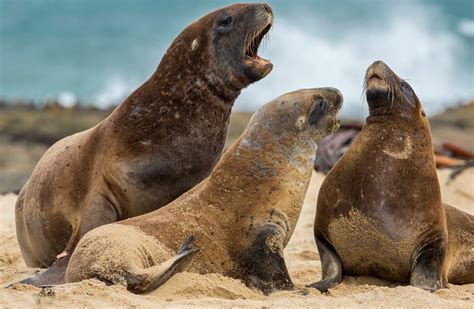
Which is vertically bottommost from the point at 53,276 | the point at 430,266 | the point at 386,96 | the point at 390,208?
the point at 53,276

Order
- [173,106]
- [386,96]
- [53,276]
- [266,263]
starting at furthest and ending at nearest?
[173,106]
[386,96]
[53,276]
[266,263]

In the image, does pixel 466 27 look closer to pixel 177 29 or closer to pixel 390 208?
Answer: pixel 177 29

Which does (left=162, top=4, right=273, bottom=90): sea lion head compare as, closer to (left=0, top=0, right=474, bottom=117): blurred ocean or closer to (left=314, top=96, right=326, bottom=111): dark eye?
(left=314, top=96, right=326, bottom=111): dark eye

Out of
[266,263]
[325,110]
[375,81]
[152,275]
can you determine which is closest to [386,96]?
[375,81]

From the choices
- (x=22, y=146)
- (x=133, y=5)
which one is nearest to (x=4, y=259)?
(x=22, y=146)

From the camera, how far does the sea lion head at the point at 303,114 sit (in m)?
5.63

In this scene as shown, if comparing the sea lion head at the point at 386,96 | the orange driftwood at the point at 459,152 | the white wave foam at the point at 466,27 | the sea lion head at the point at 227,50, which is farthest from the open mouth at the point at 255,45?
the white wave foam at the point at 466,27

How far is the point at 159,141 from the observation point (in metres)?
6.16

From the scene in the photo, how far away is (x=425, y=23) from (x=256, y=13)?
50083 millimetres

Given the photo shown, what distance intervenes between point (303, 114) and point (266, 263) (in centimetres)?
107

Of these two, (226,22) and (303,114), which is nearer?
(303,114)

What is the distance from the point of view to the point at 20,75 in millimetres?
54719

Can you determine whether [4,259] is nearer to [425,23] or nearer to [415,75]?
[415,75]

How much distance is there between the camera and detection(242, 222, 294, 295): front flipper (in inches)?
202
